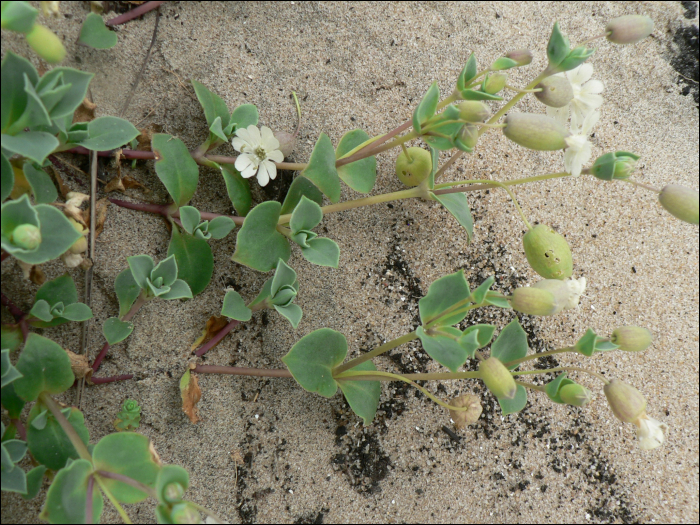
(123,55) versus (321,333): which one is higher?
(123,55)

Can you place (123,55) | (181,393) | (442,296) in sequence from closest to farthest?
(442,296)
(181,393)
(123,55)

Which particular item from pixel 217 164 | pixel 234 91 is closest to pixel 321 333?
pixel 217 164

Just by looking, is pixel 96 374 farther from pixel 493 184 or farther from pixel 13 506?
pixel 493 184

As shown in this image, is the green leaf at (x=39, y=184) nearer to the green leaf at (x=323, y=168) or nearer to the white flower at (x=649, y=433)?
the green leaf at (x=323, y=168)

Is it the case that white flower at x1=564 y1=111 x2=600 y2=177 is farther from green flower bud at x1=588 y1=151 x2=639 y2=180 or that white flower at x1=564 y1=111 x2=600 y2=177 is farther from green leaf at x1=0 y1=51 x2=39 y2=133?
green leaf at x1=0 y1=51 x2=39 y2=133

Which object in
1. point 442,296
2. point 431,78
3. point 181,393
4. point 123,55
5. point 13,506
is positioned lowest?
point 13,506

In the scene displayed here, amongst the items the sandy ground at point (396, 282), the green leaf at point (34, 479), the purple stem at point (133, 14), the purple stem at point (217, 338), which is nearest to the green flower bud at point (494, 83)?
the sandy ground at point (396, 282)
